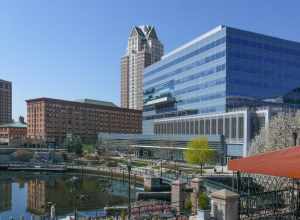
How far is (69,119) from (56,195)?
115984 millimetres

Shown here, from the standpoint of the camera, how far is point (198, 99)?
100m

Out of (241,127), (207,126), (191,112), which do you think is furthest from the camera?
(191,112)

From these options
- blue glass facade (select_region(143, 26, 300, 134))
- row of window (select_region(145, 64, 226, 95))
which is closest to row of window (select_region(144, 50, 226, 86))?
blue glass facade (select_region(143, 26, 300, 134))

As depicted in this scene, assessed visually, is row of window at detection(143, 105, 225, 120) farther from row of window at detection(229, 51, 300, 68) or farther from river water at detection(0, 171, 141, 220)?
river water at detection(0, 171, 141, 220)

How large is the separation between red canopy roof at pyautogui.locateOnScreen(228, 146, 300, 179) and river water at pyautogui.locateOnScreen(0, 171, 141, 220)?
2864 centimetres

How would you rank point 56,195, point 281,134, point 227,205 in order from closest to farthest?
point 227,205, point 281,134, point 56,195

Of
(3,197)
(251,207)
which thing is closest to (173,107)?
(3,197)

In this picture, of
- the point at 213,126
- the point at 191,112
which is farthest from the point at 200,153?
the point at 191,112

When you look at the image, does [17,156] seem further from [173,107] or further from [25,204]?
[25,204]

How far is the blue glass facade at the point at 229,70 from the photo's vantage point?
8881 cm

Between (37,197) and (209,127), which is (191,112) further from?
(37,197)

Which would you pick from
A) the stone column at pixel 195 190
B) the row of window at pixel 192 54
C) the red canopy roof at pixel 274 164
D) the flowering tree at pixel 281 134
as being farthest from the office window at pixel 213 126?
the red canopy roof at pixel 274 164

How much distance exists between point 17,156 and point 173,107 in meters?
48.3

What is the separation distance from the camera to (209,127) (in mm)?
94562
